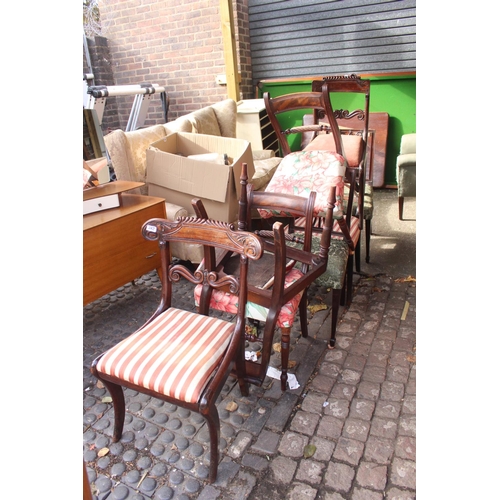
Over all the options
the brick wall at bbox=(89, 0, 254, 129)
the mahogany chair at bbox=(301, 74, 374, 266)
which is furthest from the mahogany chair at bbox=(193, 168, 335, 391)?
the brick wall at bbox=(89, 0, 254, 129)

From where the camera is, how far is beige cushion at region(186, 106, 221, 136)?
4.50 metres

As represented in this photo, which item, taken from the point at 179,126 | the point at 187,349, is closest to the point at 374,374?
the point at 187,349

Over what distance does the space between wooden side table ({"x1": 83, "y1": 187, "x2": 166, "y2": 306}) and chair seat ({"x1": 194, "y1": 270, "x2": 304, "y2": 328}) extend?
2.69ft

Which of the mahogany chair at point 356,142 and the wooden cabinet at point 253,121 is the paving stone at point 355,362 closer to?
the mahogany chair at point 356,142

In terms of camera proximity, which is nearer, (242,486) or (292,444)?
(242,486)

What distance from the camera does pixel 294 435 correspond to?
1.98 meters

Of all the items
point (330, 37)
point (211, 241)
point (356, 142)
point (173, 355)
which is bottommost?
point (173, 355)

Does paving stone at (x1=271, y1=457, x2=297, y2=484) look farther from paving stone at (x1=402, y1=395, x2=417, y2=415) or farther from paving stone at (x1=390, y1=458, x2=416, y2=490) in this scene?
paving stone at (x1=402, y1=395, x2=417, y2=415)

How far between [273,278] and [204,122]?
9.91ft

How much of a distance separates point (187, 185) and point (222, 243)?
172 cm

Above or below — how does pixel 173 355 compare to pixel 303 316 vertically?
above

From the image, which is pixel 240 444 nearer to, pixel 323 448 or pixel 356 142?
pixel 323 448

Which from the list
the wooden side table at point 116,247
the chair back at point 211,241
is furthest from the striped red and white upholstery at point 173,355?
the wooden side table at point 116,247
